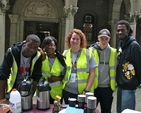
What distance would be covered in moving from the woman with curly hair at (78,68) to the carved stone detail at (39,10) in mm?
8771

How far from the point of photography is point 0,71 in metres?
2.47

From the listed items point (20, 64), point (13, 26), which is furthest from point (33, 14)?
point (20, 64)

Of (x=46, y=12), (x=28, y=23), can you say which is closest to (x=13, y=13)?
(x=28, y=23)

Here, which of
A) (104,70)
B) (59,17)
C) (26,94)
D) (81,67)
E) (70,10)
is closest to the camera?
(26,94)

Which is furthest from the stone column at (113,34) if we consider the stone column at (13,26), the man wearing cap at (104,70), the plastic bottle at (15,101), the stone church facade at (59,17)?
the plastic bottle at (15,101)

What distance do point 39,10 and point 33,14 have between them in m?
0.43

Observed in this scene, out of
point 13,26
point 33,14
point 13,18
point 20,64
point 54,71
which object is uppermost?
point 33,14

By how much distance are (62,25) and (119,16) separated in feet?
12.7

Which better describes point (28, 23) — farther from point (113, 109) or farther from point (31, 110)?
point (31, 110)

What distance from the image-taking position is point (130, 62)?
2.98 meters

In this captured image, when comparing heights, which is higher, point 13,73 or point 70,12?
point 70,12

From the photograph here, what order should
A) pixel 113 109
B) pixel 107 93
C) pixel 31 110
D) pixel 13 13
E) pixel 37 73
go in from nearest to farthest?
pixel 31 110 → pixel 37 73 → pixel 107 93 → pixel 113 109 → pixel 13 13

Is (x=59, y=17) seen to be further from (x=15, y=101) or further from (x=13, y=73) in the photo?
(x=15, y=101)

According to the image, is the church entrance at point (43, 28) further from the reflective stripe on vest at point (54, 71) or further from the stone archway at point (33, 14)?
the reflective stripe on vest at point (54, 71)
